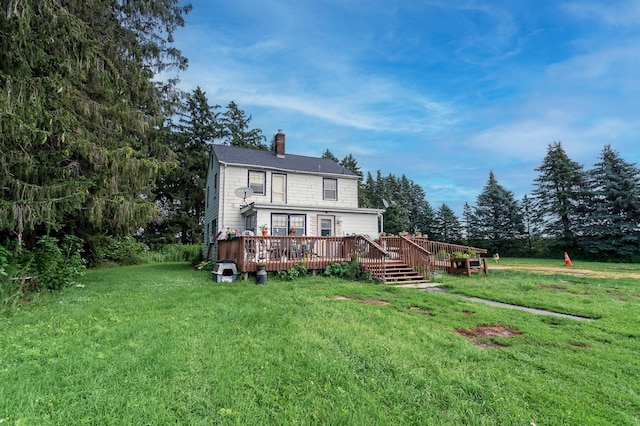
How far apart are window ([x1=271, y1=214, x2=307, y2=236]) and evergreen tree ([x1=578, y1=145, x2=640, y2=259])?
22.5 meters

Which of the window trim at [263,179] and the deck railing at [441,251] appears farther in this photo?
the window trim at [263,179]

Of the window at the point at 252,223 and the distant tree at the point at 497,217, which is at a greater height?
the distant tree at the point at 497,217

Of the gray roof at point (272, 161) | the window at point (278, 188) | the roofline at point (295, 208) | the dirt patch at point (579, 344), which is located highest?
the gray roof at point (272, 161)

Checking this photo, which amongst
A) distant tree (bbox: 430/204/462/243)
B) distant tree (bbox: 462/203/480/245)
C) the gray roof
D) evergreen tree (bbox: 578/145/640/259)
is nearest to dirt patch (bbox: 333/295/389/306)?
the gray roof

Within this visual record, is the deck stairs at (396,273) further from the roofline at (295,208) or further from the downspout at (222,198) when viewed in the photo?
the downspout at (222,198)

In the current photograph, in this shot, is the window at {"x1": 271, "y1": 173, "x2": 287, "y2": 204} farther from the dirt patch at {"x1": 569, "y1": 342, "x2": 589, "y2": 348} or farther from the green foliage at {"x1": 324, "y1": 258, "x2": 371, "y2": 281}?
the dirt patch at {"x1": 569, "y1": 342, "x2": 589, "y2": 348}

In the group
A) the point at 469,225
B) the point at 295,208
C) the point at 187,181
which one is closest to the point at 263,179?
the point at 295,208

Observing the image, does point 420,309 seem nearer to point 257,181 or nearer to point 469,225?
point 257,181

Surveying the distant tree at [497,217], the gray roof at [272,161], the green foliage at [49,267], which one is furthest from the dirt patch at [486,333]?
the distant tree at [497,217]

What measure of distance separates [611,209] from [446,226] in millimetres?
13854

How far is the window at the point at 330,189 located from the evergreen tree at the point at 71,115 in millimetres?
8844

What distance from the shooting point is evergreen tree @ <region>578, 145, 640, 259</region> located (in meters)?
22.0

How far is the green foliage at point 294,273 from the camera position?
9.98 meters

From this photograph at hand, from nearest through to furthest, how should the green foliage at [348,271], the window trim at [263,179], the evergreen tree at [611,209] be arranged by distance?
the green foliage at [348,271] < the window trim at [263,179] < the evergreen tree at [611,209]
